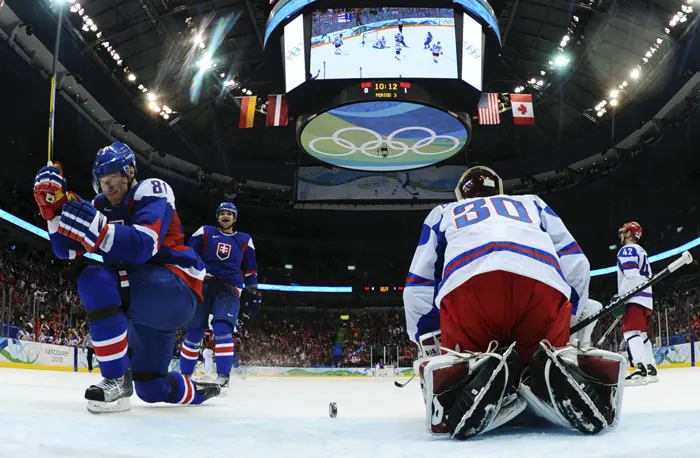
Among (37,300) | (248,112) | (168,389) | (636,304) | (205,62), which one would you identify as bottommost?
(168,389)

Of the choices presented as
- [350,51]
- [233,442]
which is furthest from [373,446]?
[350,51]

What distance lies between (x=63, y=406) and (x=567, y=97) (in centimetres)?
2380

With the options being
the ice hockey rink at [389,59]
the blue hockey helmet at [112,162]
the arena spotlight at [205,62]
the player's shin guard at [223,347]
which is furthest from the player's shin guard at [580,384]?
the arena spotlight at [205,62]

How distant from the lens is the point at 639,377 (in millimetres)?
6168

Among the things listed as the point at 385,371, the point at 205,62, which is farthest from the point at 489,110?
the point at 205,62

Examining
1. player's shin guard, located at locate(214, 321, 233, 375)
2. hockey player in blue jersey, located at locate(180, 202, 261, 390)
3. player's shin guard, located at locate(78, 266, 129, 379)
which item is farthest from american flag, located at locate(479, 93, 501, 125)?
player's shin guard, located at locate(78, 266, 129, 379)

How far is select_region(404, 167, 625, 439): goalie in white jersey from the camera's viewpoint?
2.00 meters

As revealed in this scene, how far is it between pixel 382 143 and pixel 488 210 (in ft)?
56.3

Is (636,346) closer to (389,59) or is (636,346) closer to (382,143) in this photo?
(389,59)

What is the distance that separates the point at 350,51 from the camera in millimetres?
14336

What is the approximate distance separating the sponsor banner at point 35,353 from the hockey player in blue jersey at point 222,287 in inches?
261

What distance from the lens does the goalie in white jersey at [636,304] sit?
6.17m

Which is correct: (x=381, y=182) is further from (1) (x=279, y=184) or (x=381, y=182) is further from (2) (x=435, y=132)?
(2) (x=435, y=132)

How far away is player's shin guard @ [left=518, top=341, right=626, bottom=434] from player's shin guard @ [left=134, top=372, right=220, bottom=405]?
1.97 m
